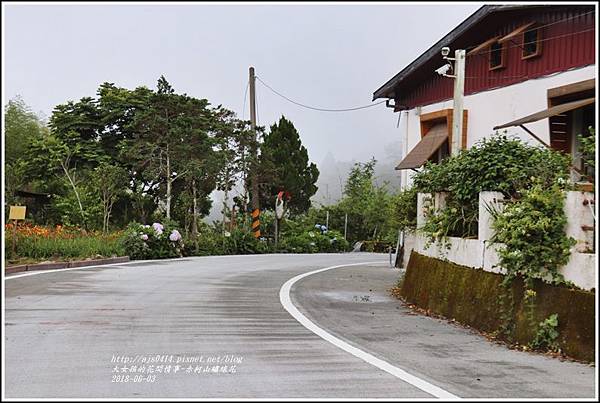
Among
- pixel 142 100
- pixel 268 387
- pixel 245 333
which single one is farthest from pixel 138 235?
pixel 268 387

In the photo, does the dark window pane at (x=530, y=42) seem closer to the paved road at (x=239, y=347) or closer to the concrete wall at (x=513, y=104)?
the concrete wall at (x=513, y=104)

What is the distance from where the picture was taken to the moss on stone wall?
752 cm

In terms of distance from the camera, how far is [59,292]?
41.6 feet

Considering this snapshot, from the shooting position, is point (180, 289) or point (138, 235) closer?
point (180, 289)

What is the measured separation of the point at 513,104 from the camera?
1769 centimetres

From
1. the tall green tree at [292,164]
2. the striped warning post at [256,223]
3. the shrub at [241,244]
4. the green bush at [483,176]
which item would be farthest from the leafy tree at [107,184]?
the green bush at [483,176]

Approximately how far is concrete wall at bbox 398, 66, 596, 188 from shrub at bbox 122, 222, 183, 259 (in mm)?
10085

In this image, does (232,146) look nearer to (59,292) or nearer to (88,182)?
(88,182)

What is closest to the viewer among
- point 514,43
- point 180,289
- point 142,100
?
point 180,289

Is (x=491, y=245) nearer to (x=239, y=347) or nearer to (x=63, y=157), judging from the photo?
(x=239, y=347)

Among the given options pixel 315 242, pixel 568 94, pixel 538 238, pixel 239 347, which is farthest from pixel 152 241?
pixel 538 238

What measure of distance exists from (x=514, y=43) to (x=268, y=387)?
1394cm

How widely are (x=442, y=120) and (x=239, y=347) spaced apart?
14.9 m

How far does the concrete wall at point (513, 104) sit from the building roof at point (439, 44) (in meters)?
1.39
